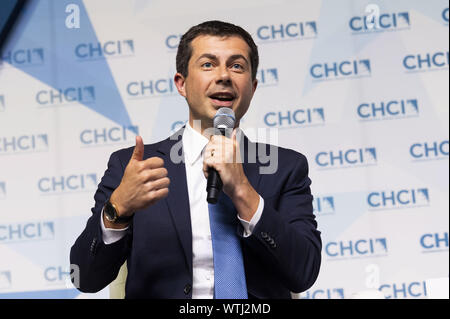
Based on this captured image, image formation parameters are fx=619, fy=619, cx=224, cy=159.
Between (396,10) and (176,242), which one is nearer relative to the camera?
(176,242)

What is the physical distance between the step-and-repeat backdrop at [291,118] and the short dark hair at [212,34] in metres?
1.89

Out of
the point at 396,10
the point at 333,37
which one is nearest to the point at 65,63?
the point at 333,37

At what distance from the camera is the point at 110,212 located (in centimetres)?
146

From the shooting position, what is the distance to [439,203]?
380 centimetres

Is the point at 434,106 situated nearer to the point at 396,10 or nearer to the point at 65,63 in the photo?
the point at 396,10

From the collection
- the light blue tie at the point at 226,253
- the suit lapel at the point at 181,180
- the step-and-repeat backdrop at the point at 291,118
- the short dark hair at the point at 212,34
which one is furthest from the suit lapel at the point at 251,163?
the step-and-repeat backdrop at the point at 291,118

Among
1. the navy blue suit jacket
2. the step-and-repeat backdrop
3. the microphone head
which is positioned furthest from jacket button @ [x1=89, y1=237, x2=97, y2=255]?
the step-and-repeat backdrop

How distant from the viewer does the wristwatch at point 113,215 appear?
4.76 feet

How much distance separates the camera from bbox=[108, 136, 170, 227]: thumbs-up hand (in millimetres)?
1394

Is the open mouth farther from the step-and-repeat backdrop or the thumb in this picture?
the step-and-repeat backdrop

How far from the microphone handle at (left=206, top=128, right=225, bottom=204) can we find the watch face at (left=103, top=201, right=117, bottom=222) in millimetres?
241

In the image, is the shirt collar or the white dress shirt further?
the shirt collar

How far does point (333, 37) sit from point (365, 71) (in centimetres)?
30

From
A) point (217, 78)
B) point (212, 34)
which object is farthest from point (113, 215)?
point (212, 34)
